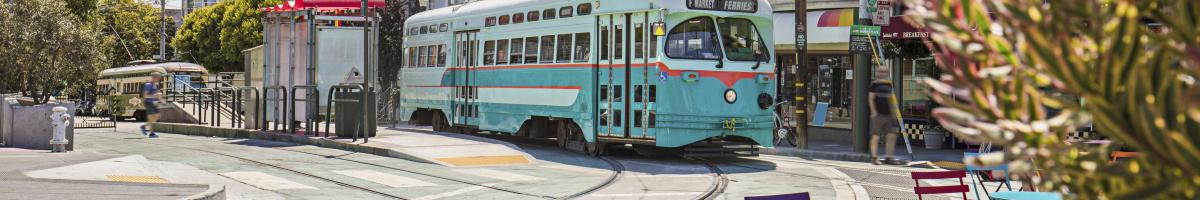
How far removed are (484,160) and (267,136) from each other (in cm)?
875

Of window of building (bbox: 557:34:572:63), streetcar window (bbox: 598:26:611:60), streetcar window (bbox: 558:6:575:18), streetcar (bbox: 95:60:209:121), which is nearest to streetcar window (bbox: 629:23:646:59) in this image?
streetcar window (bbox: 598:26:611:60)

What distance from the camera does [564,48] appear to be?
20.3 m

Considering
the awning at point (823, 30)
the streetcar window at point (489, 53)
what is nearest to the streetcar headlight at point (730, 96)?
the streetcar window at point (489, 53)

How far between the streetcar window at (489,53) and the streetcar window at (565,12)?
236 centimetres

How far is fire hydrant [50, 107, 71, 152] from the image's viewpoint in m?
18.1

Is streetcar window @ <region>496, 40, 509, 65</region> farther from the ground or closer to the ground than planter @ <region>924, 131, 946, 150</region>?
farther from the ground

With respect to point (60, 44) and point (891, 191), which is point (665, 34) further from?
point (60, 44)

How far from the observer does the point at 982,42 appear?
6.63 ft

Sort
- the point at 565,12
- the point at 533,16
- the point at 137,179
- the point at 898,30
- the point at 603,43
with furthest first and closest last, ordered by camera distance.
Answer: the point at 898,30 → the point at 533,16 → the point at 565,12 → the point at 603,43 → the point at 137,179

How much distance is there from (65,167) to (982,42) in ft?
46.6

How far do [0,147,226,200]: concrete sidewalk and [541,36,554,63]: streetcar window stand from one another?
705cm

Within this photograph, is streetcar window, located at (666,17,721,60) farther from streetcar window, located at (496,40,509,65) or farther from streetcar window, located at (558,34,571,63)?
streetcar window, located at (496,40,509,65)

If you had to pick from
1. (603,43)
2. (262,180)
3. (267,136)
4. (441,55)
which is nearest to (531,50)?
(603,43)

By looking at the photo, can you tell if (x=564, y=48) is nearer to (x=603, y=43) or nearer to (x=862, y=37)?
(x=603, y=43)
